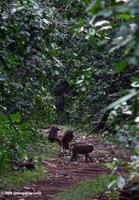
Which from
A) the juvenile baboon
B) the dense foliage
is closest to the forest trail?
the juvenile baboon

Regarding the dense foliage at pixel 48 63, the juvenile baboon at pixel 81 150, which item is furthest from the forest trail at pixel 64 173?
the dense foliage at pixel 48 63

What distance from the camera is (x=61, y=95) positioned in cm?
2380

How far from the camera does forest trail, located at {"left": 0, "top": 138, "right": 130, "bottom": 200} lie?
9430mm

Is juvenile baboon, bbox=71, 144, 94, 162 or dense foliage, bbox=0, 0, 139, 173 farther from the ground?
juvenile baboon, bbox=71, 144, 94, 162

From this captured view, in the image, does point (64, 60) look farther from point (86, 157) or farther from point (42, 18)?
point (86, 157)

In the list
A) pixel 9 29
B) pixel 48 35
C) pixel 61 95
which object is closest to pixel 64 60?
pixel 48 35

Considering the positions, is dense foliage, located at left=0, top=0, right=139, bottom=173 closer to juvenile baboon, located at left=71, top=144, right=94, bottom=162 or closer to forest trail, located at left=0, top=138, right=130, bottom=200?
forest trail, located at left=0, top=138, right=130, bottom=200

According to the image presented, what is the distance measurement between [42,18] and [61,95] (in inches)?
703

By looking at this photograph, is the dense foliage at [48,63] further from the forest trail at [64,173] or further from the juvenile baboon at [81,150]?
the juvenile baboon at [81,150]

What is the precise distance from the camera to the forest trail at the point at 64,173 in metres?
9.43

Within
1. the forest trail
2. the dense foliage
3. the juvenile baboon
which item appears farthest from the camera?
the juvenile baboon

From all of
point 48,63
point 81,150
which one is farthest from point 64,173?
point 48,63

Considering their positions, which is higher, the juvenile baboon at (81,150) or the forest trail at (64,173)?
the juvenile baboon at (81,150)

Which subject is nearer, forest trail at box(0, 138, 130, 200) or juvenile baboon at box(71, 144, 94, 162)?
forest trail at box(0, 138, 130, 200)
